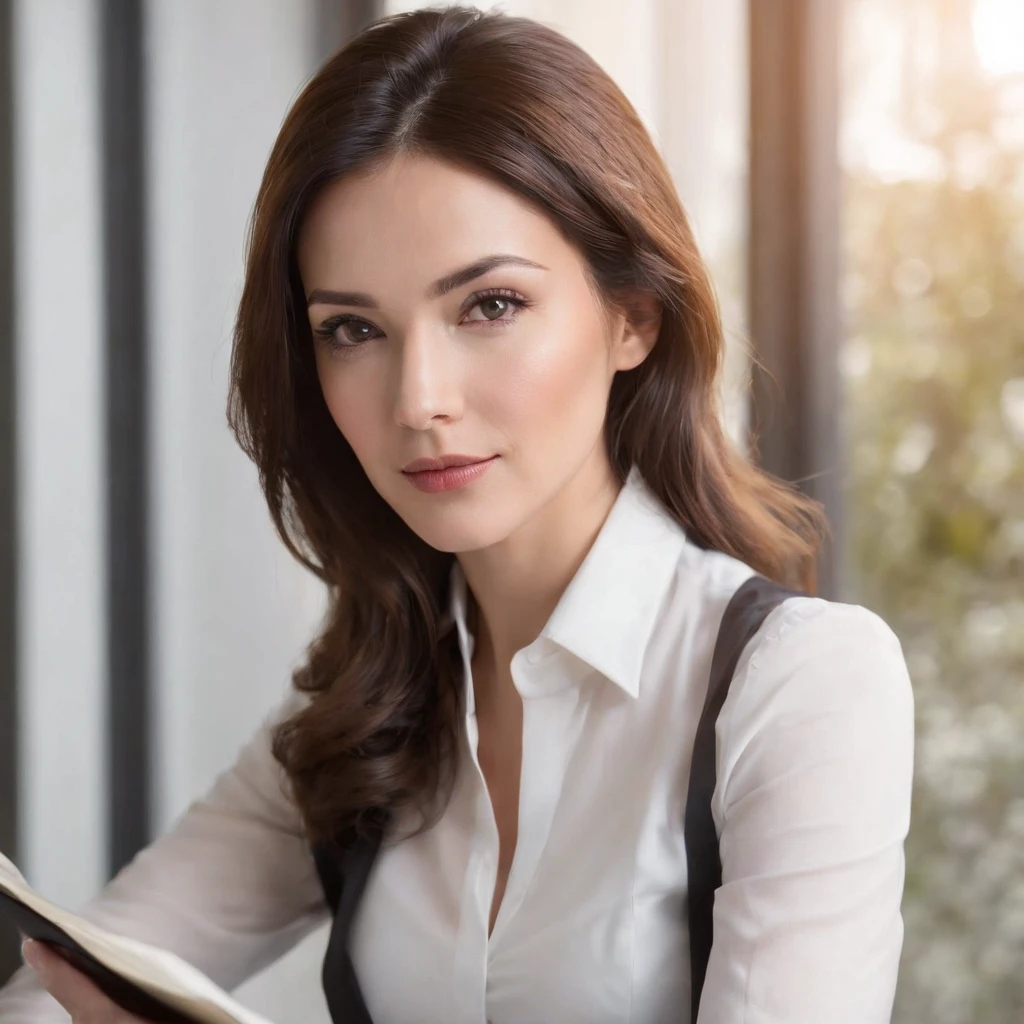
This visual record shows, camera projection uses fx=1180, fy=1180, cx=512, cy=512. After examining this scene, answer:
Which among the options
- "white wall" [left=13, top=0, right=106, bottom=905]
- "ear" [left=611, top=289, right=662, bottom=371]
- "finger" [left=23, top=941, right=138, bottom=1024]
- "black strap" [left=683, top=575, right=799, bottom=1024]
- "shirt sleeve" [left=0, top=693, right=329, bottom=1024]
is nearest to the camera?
"finger" [left=23, top=941, right=138, bottom=1024]

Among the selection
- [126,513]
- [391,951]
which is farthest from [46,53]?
[391,951]

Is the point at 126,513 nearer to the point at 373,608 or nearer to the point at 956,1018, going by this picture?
the point at 373,608

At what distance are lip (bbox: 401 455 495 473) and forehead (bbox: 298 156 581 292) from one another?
6.8 inches

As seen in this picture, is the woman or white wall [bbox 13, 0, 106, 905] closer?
the woman

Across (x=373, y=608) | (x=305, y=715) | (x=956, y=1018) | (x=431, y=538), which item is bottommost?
(x=956, y=1018)

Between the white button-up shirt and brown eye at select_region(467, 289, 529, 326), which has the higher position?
brown eye at select_region(467, 289, 529, 326)

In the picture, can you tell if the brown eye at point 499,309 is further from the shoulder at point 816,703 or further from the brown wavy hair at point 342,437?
the shoulder at point 816,703

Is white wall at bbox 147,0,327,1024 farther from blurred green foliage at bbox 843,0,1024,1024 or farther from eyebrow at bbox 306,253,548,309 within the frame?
blurred green foliage at bbox 843,0,1024,1024

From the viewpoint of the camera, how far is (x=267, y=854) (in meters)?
1.44

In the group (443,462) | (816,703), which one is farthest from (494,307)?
(816,703)

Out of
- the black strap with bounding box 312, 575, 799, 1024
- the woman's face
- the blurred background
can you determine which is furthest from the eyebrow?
the blurred background

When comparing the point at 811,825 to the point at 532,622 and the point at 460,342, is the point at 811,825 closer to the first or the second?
the point at 532,622

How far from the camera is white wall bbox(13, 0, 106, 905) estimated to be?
1.59m

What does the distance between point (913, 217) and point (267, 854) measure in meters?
1.32
